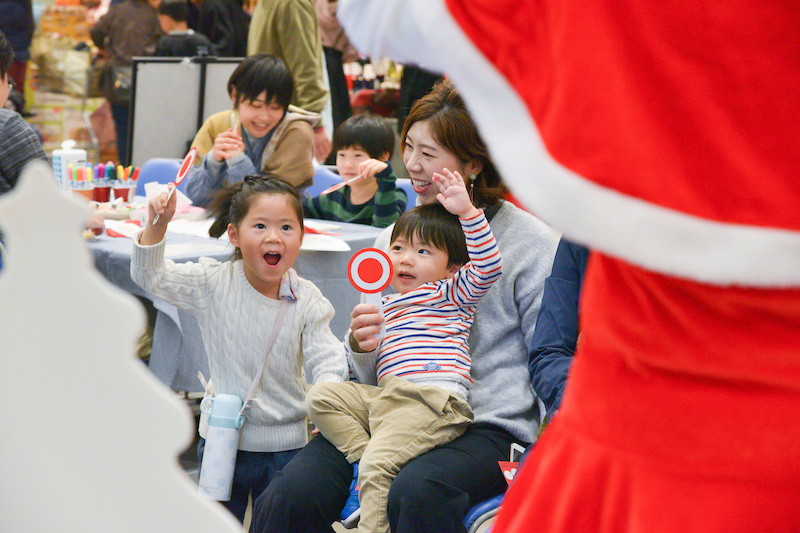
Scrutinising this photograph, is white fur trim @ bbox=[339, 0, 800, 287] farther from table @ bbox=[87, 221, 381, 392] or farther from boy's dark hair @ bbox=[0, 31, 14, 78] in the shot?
boy's dark hair @ bbox=[0, 31, 14, 78]

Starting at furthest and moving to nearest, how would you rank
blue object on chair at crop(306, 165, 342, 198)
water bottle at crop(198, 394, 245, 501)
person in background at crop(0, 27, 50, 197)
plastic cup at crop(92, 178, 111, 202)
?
blue object on chair at crop(306, 165, 342, 198)
plastic cup at crop(92, 178, 111, 202)
person in background at crop(0, 27, 50, 197)
water bottle at crop(198, 394, 245, 501)

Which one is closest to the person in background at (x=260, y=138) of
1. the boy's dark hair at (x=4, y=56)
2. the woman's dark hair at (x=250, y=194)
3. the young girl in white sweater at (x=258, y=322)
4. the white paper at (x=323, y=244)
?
the white paper at (x=323, y=244)

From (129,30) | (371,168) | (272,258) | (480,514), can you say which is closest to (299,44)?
(371,168)

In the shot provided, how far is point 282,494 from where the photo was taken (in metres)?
1.73

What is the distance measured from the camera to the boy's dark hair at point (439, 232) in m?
2.03

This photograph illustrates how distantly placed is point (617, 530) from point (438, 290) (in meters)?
1.22

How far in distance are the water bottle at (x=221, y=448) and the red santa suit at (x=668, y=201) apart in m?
1.28

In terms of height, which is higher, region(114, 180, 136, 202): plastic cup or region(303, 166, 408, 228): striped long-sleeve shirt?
region(303, 166, 408, 228): striped long-sleeve shirt

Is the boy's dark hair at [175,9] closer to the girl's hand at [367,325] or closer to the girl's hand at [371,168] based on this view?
the girl's hand at [371,168]

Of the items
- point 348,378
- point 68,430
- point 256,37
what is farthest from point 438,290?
point 256,37

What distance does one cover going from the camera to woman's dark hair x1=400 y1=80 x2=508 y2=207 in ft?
6.68

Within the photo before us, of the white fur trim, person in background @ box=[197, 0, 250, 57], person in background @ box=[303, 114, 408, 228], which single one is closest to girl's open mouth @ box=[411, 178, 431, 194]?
person in background @ box=[303, 114, 408, 228]

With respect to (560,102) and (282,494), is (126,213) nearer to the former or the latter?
(282,494)

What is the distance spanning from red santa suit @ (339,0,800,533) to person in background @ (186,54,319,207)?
8.59 ft
